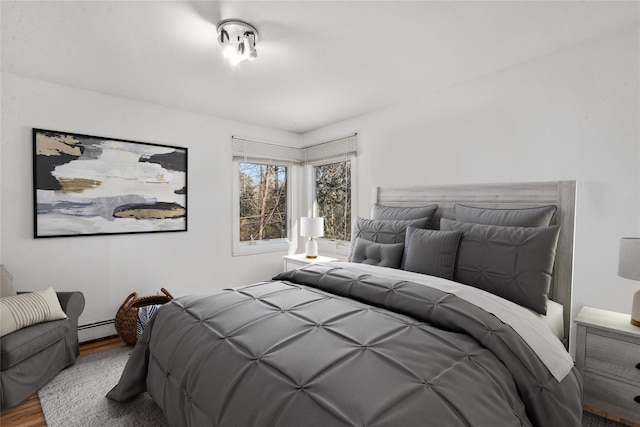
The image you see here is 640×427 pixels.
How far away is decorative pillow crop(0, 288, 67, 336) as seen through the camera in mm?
1958

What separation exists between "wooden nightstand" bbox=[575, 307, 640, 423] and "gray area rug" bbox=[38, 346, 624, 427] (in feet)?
0.49

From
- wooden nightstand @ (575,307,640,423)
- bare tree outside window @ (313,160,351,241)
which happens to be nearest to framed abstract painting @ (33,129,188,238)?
bare tree outside window @ (313,160,351,241)

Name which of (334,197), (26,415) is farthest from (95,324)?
(334,197)

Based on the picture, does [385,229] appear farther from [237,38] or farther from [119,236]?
[119,236]

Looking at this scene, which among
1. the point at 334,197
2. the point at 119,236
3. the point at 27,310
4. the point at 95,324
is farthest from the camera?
the point at 334,197

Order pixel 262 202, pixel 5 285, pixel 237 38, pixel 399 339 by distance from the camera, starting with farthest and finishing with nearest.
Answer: pixel 262 202 < pixel 5 285 < pixel 237 38 < pixel 399 339

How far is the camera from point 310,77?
105 inches

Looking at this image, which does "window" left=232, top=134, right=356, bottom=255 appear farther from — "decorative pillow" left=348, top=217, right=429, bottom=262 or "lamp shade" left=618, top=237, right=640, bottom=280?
"lamp shade" left=618, top=237, right=640, bottom=280

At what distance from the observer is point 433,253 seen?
218cm

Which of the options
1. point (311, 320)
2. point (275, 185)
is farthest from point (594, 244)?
point (275, 185)

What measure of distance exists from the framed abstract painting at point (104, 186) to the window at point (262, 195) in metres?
0.71

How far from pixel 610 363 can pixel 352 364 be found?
1.60 m

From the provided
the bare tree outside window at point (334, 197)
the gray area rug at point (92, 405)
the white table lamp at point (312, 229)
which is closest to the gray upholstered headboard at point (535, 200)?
the gray area rug at point (92, 405)

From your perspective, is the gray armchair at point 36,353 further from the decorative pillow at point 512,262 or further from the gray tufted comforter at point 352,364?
the decorative pillow at point 512,262
